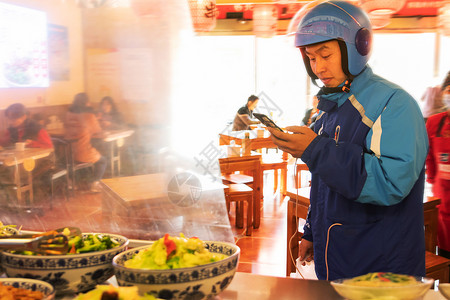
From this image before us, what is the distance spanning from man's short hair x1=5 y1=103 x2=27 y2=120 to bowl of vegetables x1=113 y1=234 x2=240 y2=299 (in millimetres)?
951

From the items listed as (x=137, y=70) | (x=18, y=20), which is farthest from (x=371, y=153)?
(x=18, y=20)

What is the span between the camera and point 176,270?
93 centimetres

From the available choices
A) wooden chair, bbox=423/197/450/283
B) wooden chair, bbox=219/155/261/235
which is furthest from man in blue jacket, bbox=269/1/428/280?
wooden chair, bbox=219/155/261/235

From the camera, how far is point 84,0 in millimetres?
1703

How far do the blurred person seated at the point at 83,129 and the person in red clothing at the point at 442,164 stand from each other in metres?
2.16

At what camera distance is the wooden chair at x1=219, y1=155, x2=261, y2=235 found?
471cm

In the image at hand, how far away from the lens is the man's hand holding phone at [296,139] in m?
1.39

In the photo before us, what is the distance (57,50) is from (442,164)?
2376 mm

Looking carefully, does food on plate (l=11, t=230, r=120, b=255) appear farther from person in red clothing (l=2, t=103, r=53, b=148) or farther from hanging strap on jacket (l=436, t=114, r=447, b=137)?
hanging strap on jacket (l=436, t=114, r=447, b=137)

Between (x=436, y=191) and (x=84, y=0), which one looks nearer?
(x=84, y=0)

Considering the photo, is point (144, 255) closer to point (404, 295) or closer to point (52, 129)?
point (404, 295)

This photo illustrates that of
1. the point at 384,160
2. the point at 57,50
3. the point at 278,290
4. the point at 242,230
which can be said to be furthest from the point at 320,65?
the point at 242,230

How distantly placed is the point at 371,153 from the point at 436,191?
184cm

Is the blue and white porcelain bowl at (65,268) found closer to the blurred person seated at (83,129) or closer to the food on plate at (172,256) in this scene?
the food on plate at (172,256)
